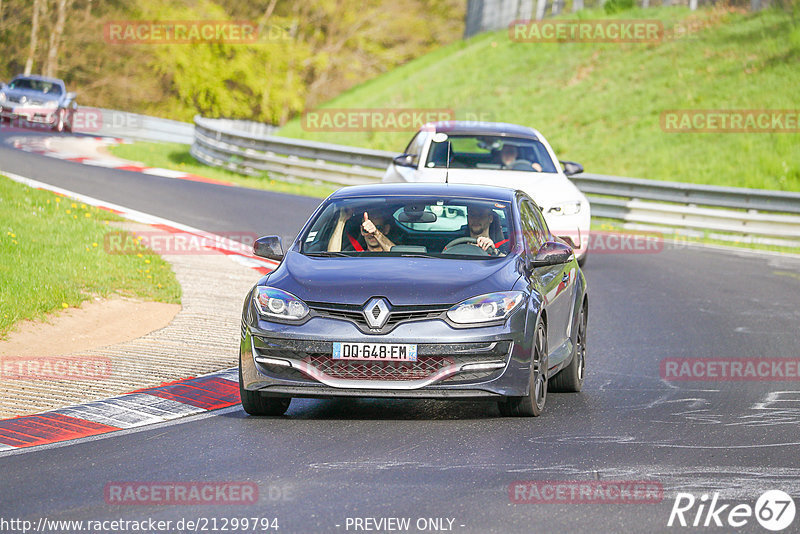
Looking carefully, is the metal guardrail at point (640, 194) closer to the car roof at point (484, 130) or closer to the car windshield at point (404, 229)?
the car roof at point (484, 130)

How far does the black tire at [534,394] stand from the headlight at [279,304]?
1433 mm

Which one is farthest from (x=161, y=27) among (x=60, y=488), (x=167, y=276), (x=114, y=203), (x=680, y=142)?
(x=60, y=488)

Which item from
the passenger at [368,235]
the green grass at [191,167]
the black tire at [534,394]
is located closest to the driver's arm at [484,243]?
the passenger at [368,235]

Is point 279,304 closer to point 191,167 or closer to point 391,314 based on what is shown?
point 391,314

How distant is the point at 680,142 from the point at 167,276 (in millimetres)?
19782

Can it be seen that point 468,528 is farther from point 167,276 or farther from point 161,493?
point 167,276

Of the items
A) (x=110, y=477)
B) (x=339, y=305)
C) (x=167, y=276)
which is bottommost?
(x=167, y=276)

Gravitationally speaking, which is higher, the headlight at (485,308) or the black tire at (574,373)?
the headlight at (485,308)

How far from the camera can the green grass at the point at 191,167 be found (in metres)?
27.9

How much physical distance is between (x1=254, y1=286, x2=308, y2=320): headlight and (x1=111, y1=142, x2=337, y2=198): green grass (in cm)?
1817

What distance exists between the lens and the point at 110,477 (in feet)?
21.6

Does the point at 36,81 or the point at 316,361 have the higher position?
the point at 316,361

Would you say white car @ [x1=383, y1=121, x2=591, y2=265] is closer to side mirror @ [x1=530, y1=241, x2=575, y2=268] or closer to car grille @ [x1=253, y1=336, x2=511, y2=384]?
side mirror @ [x1=530, y1=241, x2=575, y2=268]

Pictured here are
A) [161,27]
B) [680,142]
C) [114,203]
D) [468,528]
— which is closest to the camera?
[468,528]
